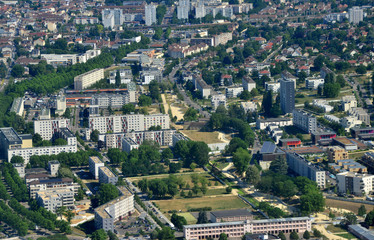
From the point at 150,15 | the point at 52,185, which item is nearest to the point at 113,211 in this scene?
the point at 52,185

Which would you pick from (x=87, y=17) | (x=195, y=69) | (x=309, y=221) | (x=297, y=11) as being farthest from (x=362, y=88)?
(x=87, y=17)

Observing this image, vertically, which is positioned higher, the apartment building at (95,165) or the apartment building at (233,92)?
the apartment building at (233,92)

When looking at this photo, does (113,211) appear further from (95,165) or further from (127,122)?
(127,122)

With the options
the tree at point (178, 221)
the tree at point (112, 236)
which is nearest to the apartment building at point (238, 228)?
the tree at point (178, 221)

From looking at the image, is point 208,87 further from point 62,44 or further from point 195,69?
point 62,44

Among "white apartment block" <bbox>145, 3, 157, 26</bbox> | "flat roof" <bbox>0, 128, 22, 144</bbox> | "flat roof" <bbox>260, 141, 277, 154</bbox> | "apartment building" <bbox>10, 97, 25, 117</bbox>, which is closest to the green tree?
"flat roof" <bbox>260, 141, 277, 154</bbox>

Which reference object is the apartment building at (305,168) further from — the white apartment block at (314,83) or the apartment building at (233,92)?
the white apartment block at (314,83)
